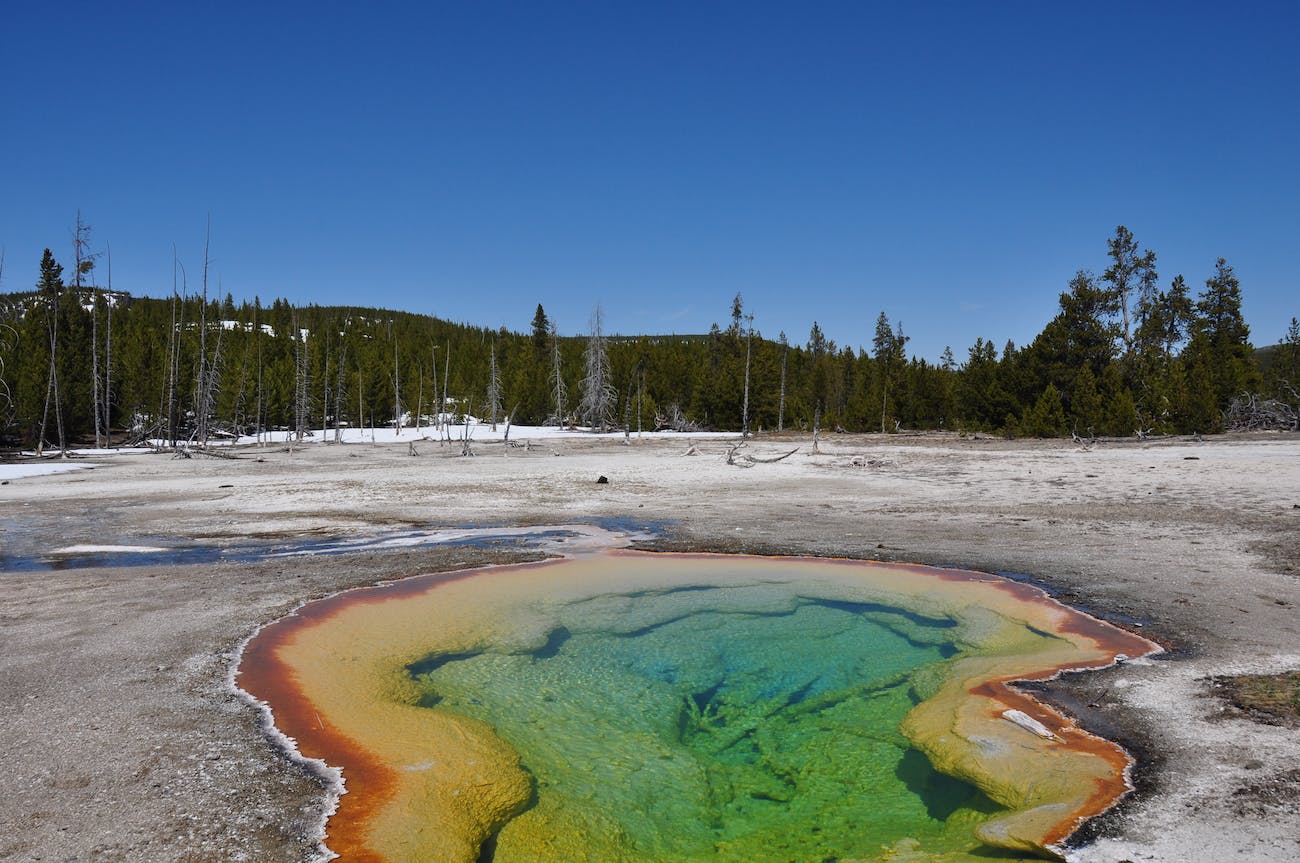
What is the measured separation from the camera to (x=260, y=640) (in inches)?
297

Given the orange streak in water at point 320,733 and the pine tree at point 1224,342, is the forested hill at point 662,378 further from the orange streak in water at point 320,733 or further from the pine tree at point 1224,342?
the orange streak in water at point 320,733

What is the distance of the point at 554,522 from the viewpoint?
52.7 ft

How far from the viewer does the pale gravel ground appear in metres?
4.19

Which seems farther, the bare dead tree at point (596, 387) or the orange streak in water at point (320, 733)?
the bare dead tree at point (596, 387)

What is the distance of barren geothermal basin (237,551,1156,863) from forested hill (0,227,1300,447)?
2522cm

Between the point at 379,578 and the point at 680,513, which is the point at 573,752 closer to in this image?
the point at 379,578

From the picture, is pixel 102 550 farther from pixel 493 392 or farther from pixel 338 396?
pixel 493 392

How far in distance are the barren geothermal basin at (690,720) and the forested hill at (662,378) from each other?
25.2 meters

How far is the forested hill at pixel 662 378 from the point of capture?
→ 131ft

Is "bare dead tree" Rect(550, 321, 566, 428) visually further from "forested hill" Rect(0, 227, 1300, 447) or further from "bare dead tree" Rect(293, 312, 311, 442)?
"bare dead tree" Rect(293, 312, 311, 442)

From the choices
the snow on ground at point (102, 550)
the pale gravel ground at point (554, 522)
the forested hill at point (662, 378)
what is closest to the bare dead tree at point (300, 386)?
the forested hill at point (662, 378)

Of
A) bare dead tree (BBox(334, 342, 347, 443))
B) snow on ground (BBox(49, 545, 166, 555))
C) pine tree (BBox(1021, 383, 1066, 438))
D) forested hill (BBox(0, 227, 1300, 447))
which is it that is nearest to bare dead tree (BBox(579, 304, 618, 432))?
forested hill (BBox(0, 227, 1300, 447))

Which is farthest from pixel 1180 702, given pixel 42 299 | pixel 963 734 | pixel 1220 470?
pixel 42 299

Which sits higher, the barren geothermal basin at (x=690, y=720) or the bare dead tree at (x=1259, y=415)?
the bare dead tree at (x=1259, y=415)
